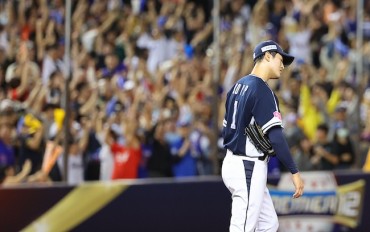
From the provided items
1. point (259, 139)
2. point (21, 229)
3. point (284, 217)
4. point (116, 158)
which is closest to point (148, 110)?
point (116, 158)

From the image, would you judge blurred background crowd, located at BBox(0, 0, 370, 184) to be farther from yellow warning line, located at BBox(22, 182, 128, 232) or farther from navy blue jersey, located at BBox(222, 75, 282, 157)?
navy blue jersey, located at BBox(222, 75, 282, 157)

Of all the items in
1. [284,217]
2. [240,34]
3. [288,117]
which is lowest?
[284,217]

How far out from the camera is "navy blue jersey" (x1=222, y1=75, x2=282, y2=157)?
850 centimetres

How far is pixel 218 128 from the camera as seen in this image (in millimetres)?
13609

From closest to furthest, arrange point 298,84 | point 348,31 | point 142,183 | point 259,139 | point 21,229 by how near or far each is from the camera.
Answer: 1. point 259,139
2. point 21,229
3. point 142,183
4. point 298,84
5. point 348,31

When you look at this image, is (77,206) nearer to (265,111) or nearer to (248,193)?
(248,193)

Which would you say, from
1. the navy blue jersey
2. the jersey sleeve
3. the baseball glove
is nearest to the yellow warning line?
the navy blue jersey

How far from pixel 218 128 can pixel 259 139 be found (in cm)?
503

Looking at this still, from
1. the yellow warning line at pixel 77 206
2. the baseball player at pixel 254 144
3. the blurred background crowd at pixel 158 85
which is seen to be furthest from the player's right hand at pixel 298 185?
the blurred background crowd at pixel 158 85

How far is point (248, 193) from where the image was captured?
8.61 meters

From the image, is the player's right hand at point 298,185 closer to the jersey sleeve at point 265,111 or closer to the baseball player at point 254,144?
the baseball player at point 254,144

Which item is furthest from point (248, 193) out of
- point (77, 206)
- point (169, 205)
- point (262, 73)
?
point (169, 205)

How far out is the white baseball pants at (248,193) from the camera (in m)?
8.59

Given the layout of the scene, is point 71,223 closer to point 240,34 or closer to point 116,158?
point 116,158
